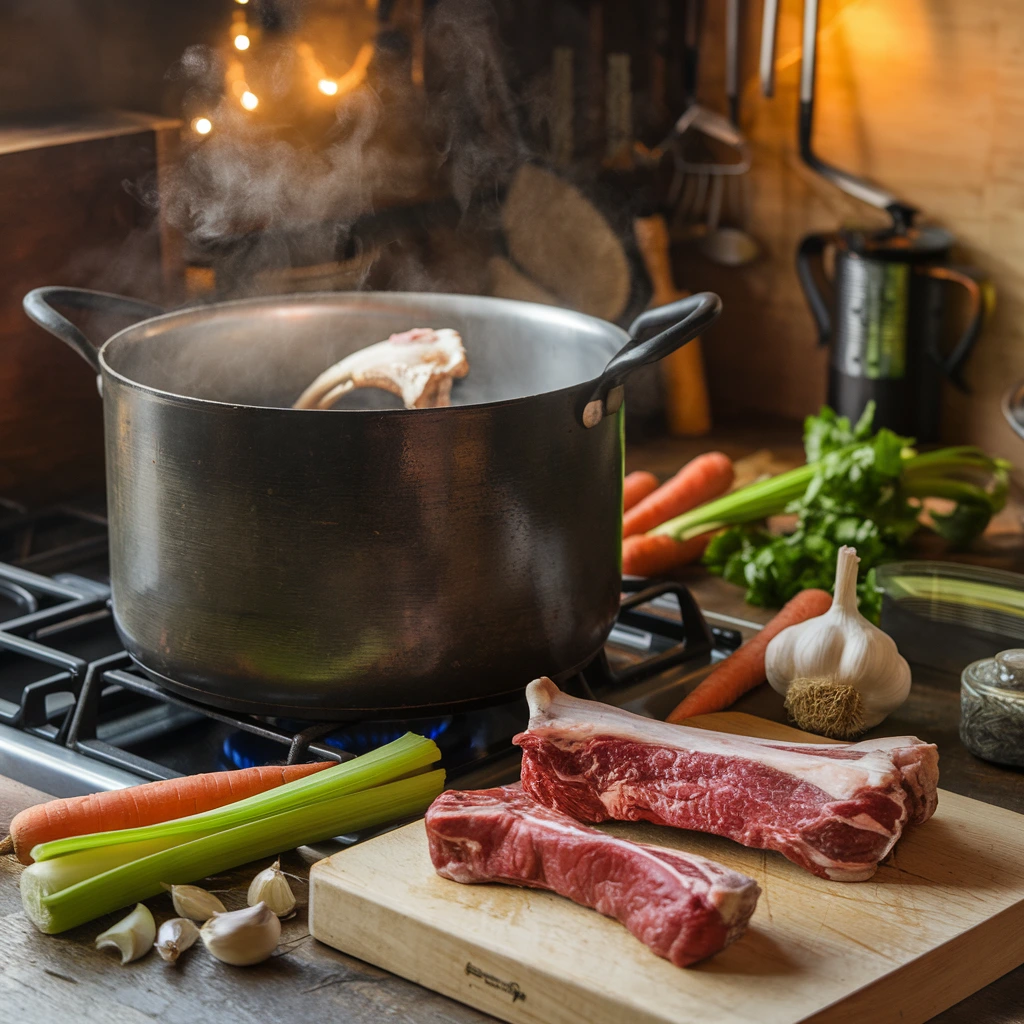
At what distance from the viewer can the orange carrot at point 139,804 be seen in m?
1.12

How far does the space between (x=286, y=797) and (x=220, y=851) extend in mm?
66

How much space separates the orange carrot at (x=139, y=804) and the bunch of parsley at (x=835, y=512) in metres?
0.73

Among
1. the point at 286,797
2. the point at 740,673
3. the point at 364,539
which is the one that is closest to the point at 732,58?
the point at 740,673

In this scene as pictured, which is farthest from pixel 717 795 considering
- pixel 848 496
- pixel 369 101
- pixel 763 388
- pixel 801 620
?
pixel 763 388

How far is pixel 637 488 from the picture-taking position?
2082mm

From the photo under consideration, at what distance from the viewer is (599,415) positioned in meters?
1.23

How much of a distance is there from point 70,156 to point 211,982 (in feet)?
3.84

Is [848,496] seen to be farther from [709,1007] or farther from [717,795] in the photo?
[709,1007]

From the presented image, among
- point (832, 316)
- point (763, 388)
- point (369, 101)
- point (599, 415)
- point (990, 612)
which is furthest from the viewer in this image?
point (763, 388)

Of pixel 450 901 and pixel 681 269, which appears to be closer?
pixel 450 901

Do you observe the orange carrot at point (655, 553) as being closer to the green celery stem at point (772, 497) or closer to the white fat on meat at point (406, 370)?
the green celery stem at point (772, 497)

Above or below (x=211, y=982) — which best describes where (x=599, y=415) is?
above

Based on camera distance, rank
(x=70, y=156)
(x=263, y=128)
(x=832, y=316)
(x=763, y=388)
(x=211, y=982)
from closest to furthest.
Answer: (x=211, y=982)
(x=70, y=156)
(x=263, y=128)
(x=832, y=316)
(x=763, y=388)

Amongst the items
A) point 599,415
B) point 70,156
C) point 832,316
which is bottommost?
point 832,316
